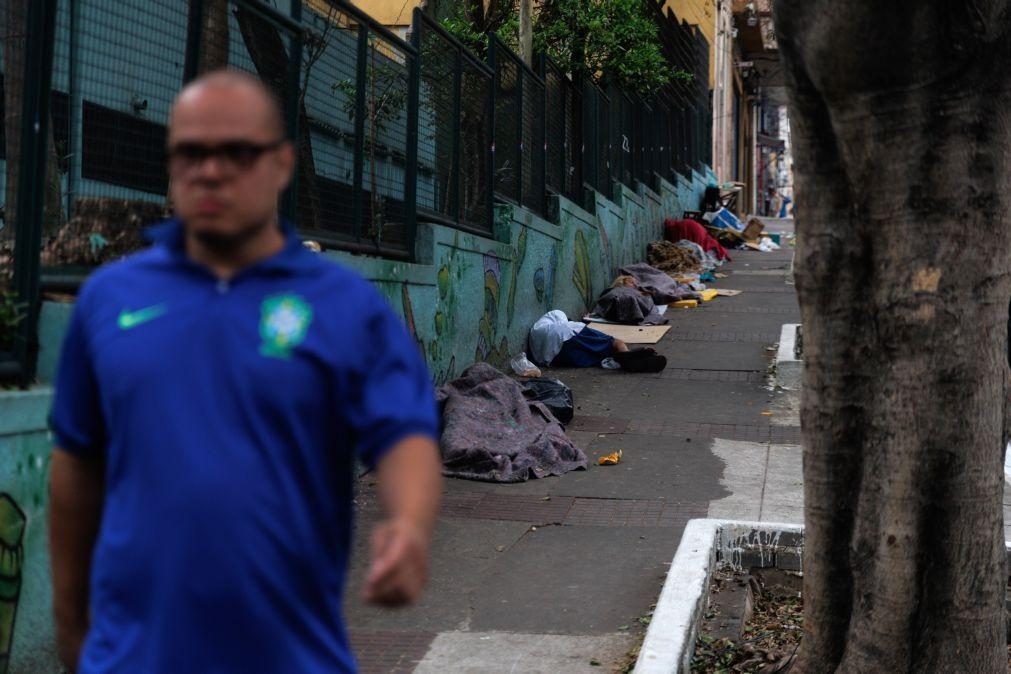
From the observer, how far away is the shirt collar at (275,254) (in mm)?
2299

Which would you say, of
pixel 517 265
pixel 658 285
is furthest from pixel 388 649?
pixel 658 285

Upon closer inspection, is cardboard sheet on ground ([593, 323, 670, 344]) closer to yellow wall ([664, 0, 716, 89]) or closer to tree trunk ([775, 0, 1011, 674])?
tree trunk ([775, 0, 1011, 674])

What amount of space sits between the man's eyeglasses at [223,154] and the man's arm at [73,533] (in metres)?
0.58

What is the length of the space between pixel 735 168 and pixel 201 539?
135 ft

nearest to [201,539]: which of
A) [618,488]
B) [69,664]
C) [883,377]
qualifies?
[69,664]

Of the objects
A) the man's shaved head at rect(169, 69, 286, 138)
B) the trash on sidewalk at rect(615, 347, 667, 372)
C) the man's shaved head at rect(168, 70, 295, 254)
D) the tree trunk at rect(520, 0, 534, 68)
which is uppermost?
the tree trunk at rect(520, 0, 534, 68)

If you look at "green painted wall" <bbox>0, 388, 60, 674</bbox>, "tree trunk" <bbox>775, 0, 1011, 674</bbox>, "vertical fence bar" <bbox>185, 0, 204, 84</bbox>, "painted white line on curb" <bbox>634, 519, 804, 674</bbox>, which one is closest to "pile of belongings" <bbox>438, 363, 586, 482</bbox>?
"painted white line on curb" <bbox>634, 519, 804, 674</bbox>

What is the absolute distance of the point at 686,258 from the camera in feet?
72.7

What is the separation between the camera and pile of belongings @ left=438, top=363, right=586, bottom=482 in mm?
8523

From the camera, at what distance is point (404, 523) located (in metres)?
2.12

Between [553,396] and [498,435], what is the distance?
56.9 inches

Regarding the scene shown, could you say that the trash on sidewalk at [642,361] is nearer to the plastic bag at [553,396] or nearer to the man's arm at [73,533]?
the plastic bag at [553,396]

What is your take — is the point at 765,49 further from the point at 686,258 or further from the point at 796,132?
the point at 796,132

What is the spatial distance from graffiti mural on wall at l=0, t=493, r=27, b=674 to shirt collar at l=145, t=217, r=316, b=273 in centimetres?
250
